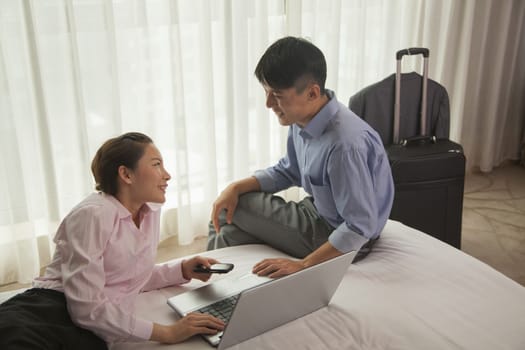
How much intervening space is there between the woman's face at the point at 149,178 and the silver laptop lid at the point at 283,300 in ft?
1.31

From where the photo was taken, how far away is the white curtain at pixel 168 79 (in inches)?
84.2

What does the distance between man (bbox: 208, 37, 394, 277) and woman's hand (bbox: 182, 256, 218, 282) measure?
142 mm

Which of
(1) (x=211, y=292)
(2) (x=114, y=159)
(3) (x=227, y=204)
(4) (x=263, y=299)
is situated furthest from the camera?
(3) (x=227, y=204)

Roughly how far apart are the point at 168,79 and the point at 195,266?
43.9 inches

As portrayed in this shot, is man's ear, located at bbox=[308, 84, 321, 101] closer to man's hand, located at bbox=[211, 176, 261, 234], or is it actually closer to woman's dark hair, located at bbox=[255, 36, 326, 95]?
woman's dark hair, located at bbox=[255, 36, 326, 95]

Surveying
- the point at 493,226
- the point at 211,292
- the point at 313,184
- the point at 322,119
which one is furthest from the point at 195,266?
the point at 493,226

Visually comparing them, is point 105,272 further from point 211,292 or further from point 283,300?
point 283,300

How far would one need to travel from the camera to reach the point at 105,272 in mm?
1362

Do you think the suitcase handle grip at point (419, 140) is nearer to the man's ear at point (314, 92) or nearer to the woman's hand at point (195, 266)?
the man's ear at point (314, 92)

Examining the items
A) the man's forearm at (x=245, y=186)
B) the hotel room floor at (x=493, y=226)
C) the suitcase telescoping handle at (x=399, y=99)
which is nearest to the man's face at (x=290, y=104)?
the man's forearm at (x=245, y=186)

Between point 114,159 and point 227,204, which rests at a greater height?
point 114,159

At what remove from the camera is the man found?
1.56 meters

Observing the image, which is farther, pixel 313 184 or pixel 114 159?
pixel 313 184

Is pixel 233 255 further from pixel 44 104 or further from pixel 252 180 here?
pixel 44 104
